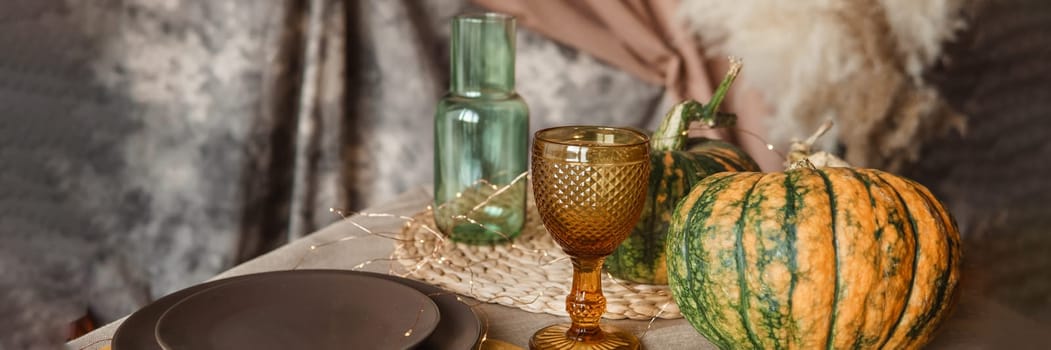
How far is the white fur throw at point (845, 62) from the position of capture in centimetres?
119

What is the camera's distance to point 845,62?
4.17 ft

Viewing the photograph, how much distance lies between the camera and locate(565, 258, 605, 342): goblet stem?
70 cm

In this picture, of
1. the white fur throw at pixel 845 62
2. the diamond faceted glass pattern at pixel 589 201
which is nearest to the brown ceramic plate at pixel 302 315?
the diamond faceted glass pattern at pixel 589 201

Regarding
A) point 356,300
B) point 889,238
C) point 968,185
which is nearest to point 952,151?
point 968,185

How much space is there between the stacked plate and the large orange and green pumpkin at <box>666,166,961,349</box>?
19 cm

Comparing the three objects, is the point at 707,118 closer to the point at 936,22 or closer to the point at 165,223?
the point at 936,22

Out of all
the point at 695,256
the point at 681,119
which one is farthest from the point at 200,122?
the point at 695,256

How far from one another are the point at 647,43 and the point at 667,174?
2.15 feet

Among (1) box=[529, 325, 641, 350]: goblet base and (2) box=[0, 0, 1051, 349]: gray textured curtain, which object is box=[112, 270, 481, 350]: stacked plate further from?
(2) box=[0, 0, 1051, 349]: gray textured curtain

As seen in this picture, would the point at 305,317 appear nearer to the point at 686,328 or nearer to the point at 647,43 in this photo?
the point at 686,328

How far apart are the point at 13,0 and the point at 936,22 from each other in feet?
4.57

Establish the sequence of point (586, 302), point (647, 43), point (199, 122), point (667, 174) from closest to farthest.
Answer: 1. point (586, 302)
2. point (667, 174)
3. point (647, 43)
4. point (199, 122)

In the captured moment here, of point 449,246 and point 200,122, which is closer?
point 449,246

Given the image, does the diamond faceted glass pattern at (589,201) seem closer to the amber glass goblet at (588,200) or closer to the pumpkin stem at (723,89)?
the amber glass goblet at (588,200)
